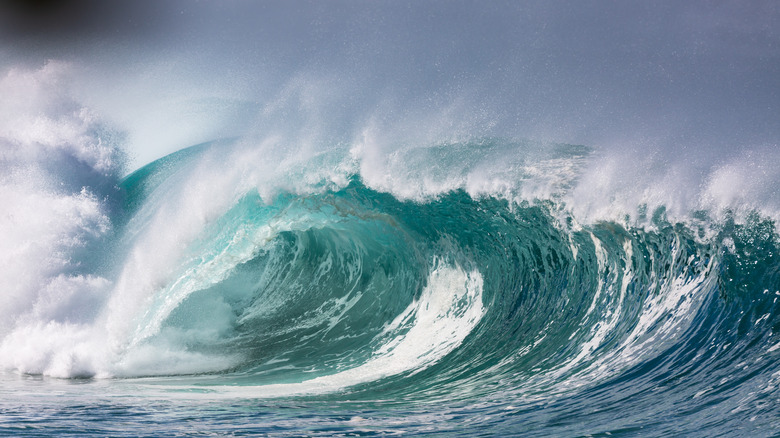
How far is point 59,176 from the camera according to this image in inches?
388

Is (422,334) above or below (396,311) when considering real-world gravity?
below

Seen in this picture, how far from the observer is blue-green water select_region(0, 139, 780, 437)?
409 centimetres

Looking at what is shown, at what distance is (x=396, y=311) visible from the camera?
7.31m

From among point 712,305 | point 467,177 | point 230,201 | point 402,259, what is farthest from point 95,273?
point 712,305

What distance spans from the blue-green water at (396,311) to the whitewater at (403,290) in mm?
26

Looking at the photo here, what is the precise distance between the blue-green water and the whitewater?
A: 0.03 meters

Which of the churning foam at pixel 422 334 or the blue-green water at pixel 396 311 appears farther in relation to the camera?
the churning foam at pixel 422 334

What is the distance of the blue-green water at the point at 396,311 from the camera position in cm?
409

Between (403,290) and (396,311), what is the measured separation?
375 millimetres

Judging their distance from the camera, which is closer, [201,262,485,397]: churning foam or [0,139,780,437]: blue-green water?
[0,139,780,437]: blue-green water

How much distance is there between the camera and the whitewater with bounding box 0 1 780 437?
4.20 metres

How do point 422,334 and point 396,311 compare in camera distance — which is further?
point 396,311

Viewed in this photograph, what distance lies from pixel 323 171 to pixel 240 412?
424 centimetres

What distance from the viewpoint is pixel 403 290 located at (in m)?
7.60
